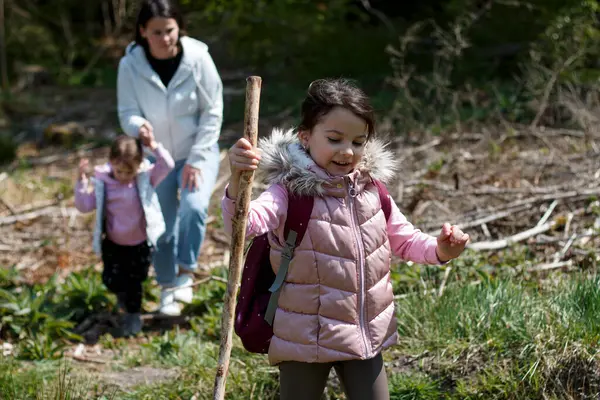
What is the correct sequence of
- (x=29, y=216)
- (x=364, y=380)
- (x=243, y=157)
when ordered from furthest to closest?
(x=29, y=216), (x=364, y=380), (x=243, y=157)

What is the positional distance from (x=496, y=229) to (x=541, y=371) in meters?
2.29

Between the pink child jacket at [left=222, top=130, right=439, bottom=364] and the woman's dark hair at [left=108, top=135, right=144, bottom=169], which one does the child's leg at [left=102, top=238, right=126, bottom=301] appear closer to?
the woman's dark hair at [left=108, top=135, right=144, bottom=169]

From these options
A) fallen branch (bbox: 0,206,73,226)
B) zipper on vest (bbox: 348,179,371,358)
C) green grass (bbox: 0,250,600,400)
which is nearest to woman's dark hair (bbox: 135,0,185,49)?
green grass (bbox: 0,250,600,400)

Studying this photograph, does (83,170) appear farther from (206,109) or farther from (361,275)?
(361,275)

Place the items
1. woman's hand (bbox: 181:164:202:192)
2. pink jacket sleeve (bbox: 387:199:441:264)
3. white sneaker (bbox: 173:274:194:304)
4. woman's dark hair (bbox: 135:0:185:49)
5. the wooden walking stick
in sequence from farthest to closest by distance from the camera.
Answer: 1. white sneaker (bbox: 173:274:194:304)
2. woman's hand (bbox: 181:164:202:192)
3. woman's dark hair (bbox: 135:0:185:49)
4. pink jacket sleeve (bbox: 387:199:441:264)
5. the wooden walking stick

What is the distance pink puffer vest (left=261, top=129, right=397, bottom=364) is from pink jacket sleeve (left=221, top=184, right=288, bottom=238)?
0.19 ft

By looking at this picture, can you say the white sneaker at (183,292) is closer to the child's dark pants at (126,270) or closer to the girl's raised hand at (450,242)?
the child's dark pants at (126,270)

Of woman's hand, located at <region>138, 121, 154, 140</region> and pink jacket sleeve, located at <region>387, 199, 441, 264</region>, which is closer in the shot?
pink jacket sleeve, located at <region>387, 199, 441, 264</region>

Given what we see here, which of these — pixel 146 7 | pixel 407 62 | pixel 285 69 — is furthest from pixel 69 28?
pixel 146 7

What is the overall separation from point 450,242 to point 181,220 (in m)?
2.60

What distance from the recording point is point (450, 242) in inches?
119

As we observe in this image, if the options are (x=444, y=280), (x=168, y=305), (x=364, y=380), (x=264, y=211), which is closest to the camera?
(x=264, y=211)

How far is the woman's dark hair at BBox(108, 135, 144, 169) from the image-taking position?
5016 millimetres

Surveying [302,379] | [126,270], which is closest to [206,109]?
[126,270]
